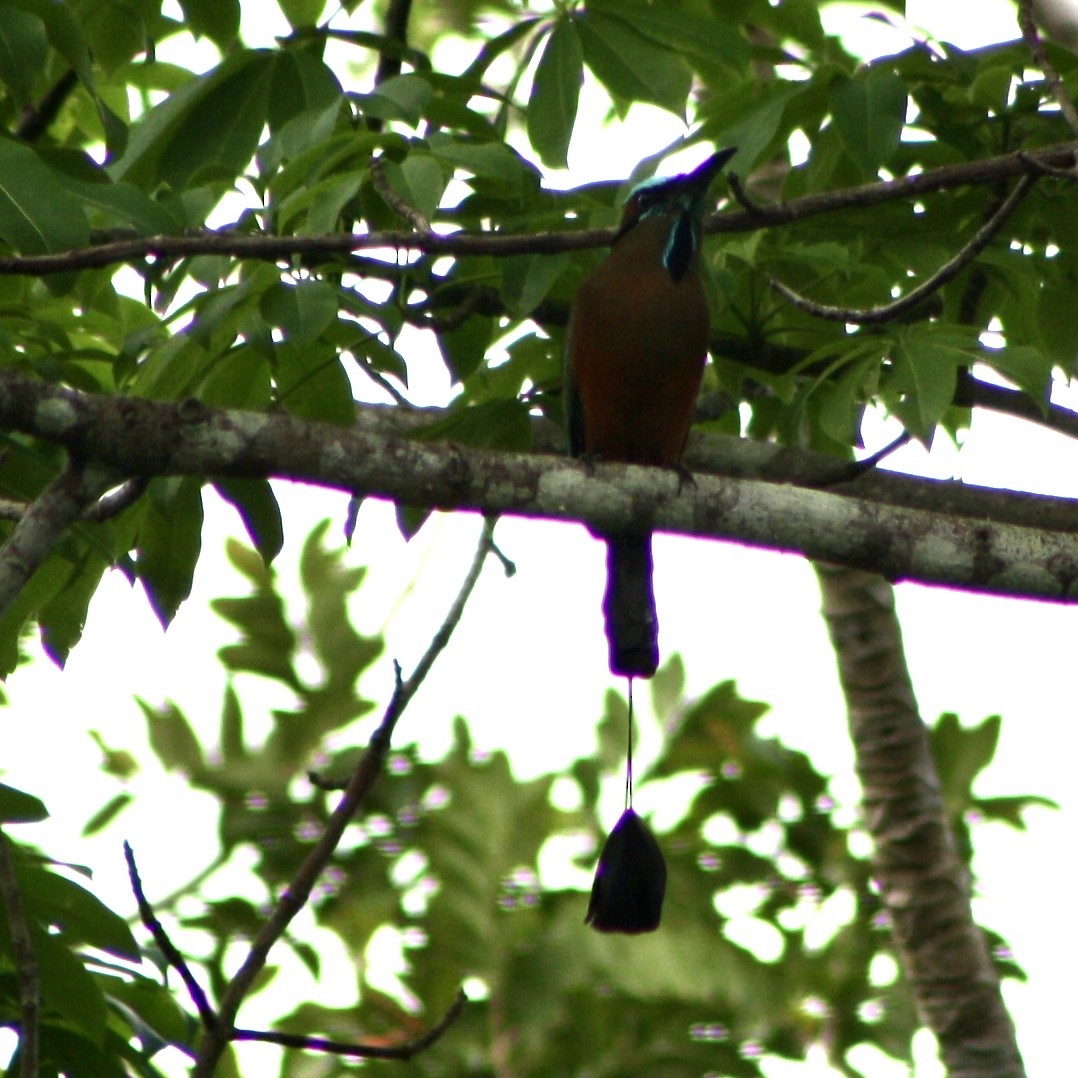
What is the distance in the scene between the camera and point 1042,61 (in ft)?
9.20

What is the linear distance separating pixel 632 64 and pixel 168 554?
133 cm

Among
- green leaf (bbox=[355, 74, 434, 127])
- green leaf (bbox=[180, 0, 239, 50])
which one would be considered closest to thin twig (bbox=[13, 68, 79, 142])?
green leaf (bbox=[180, 0, 239, 50])

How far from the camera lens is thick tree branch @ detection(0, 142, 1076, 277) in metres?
2.38

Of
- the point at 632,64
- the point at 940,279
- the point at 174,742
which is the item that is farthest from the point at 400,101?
the point at 174,742

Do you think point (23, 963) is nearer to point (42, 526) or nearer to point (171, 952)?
point (171, 952)

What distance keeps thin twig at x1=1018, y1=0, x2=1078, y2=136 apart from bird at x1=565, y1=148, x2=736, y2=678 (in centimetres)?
89

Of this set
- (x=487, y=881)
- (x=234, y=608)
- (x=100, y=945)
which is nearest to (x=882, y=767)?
(x=487, y=881)

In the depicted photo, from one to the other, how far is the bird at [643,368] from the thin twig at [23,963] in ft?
5.79

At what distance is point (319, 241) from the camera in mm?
2426

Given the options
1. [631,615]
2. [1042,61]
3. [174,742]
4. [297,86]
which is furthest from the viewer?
[174,742]

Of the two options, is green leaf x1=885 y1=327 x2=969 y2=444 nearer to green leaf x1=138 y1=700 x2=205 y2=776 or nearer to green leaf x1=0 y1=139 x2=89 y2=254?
green leaf x1=0 y1=139 x2=89 y2=254

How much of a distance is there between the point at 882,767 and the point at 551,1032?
116cm

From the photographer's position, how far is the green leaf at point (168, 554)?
290cm

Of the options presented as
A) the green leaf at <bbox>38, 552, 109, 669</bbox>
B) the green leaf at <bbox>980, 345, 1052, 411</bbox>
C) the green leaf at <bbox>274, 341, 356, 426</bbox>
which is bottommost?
the green leaf at <bbox>38, 552, 109, 669</bbox>
